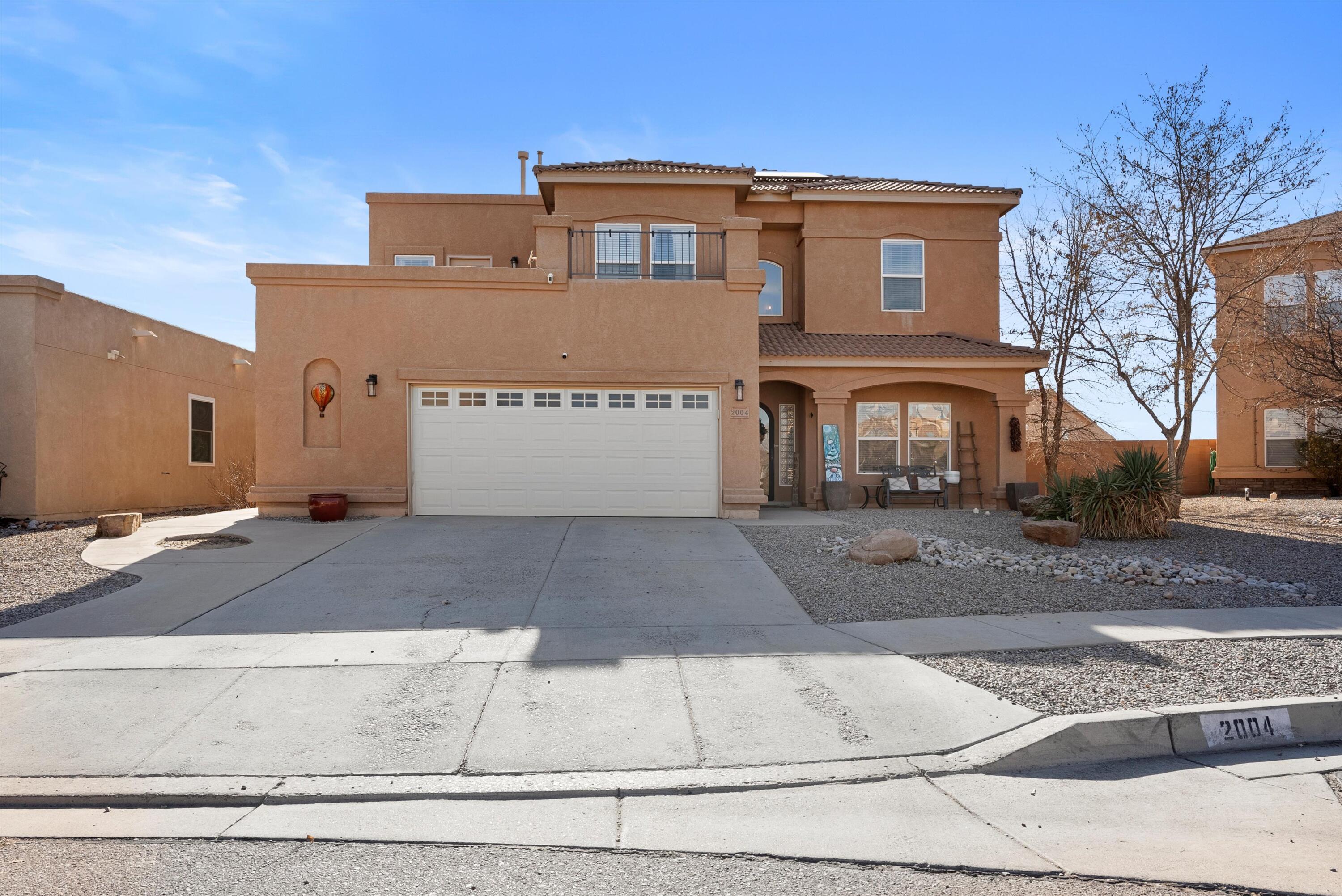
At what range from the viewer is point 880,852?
406 centimetres

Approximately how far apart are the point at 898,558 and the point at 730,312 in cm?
593

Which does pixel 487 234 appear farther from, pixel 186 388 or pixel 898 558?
pixel 898 558

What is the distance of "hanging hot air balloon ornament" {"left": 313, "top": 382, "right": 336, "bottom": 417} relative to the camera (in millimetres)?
14555

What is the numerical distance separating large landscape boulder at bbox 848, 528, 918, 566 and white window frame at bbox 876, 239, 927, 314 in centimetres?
953

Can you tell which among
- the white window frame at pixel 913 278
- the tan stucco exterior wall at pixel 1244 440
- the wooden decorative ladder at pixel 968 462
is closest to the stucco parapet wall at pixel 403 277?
the white window frame at pixel 913 278

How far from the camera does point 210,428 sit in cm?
2048

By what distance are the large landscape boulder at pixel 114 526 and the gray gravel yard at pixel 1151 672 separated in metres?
12.0

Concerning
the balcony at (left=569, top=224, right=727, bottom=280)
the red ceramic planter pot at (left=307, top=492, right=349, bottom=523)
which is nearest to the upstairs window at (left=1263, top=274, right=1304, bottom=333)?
the balcony at (left=569, top=224, right=727, bottom=280)

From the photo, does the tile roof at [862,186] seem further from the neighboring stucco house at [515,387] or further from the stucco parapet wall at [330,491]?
the stucco parapet wall at [330,491]

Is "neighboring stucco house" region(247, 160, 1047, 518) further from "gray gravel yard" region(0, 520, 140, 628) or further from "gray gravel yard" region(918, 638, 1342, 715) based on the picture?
"gray gravel yard" region(918, 638, 1342, 715)

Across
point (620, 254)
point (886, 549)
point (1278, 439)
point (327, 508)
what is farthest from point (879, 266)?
point (327, 508)

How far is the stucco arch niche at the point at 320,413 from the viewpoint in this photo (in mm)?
14680

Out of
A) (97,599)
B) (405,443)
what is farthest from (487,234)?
(97,599)

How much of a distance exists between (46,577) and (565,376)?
25.2 feet
